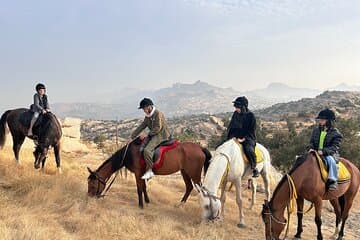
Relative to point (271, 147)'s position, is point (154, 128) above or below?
above

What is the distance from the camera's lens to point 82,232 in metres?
6.09

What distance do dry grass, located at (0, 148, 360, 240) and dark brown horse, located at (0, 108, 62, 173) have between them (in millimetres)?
523

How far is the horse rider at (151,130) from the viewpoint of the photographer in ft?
26.0

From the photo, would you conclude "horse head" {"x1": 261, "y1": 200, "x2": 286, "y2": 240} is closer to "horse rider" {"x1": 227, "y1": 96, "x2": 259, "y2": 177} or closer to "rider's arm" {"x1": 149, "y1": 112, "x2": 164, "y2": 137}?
"horse rider" {"x1": 227, "y1": 96, "x2": 259, "y2": 177}

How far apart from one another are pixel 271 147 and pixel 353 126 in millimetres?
4156

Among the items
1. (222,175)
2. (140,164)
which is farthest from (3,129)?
(222,175)

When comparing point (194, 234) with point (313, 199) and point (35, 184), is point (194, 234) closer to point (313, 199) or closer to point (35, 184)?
point (313, 199)

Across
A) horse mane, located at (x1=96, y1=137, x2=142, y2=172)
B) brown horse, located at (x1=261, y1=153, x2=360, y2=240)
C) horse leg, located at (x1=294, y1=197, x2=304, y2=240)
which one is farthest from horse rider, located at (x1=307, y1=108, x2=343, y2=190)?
horse mane, located at (x1=96, y1=137, x2=142, y2=172)

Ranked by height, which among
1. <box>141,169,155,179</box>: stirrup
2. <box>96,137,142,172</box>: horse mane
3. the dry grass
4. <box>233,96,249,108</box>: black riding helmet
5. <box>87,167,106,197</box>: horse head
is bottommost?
the dry grass

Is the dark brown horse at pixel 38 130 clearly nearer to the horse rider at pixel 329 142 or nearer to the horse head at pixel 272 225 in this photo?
the horse head at pixel 272 225

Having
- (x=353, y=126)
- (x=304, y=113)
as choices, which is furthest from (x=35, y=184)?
(x=304, y=113)

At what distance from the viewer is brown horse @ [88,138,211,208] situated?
318 inches

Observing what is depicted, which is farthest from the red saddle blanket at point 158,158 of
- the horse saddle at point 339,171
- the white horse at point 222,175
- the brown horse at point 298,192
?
the horse saddle at point 339,171

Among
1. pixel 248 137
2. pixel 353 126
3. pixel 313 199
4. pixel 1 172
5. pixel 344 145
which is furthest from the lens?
pixel 353 126
